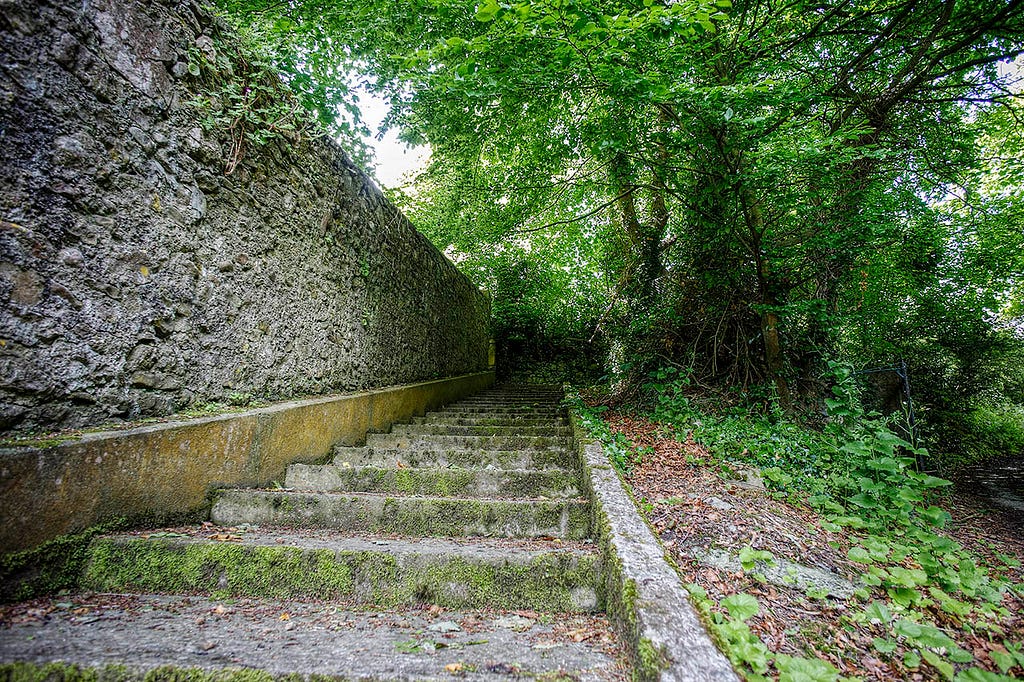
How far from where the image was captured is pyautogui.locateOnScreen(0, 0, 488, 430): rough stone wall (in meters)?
1.80

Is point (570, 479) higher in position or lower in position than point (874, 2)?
lower

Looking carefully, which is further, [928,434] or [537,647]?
[928,434]

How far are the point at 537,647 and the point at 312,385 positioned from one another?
2.87 metres

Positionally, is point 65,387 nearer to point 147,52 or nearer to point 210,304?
point 210,304

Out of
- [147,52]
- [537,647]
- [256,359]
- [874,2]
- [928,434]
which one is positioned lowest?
[928,434]

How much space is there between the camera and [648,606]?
1.35 m

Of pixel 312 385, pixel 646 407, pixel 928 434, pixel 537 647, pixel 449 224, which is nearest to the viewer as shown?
pixel 537 647

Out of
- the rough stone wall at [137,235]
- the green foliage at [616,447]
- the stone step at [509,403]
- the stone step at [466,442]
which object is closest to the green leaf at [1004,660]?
the green foliage at [616,447]

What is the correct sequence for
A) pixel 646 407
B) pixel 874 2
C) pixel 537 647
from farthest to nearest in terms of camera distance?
pixel 646 407
pixel 874 2
pixel 537 647

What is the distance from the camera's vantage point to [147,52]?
91.5 inches

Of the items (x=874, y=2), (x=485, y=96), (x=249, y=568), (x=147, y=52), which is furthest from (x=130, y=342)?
(x=874, y=2)

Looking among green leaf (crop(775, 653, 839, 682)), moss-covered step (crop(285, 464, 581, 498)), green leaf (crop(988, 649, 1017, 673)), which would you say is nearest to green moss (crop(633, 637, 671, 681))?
green leaf (crop(775, 653, 839, 682))

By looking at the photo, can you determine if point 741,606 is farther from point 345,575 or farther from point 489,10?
point 489,10

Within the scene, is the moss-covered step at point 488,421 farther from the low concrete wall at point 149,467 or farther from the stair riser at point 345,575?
the stair riser at point 345,575
